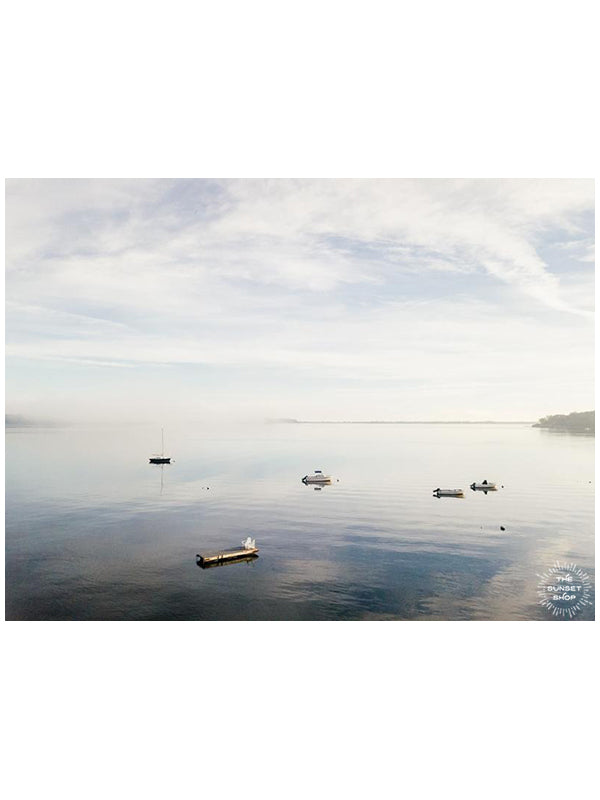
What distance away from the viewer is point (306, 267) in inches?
401

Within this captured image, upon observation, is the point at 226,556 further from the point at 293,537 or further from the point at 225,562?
the point at 293,537

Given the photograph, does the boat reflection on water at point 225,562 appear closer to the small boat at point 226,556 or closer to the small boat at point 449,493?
the small boat at point 226,556

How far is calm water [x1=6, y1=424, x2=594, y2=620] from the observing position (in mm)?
9438

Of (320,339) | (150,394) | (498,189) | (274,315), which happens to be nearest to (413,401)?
(320,339)

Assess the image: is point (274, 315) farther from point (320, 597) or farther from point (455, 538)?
point (455, 538)

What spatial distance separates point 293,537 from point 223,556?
9.74 ft

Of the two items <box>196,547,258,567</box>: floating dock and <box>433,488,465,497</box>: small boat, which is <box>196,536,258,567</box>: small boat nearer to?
<box>196,547,258,567</box>: floating dock

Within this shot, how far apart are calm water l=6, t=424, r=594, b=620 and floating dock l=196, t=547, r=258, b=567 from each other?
0.21m

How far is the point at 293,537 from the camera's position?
1389 centimetres
